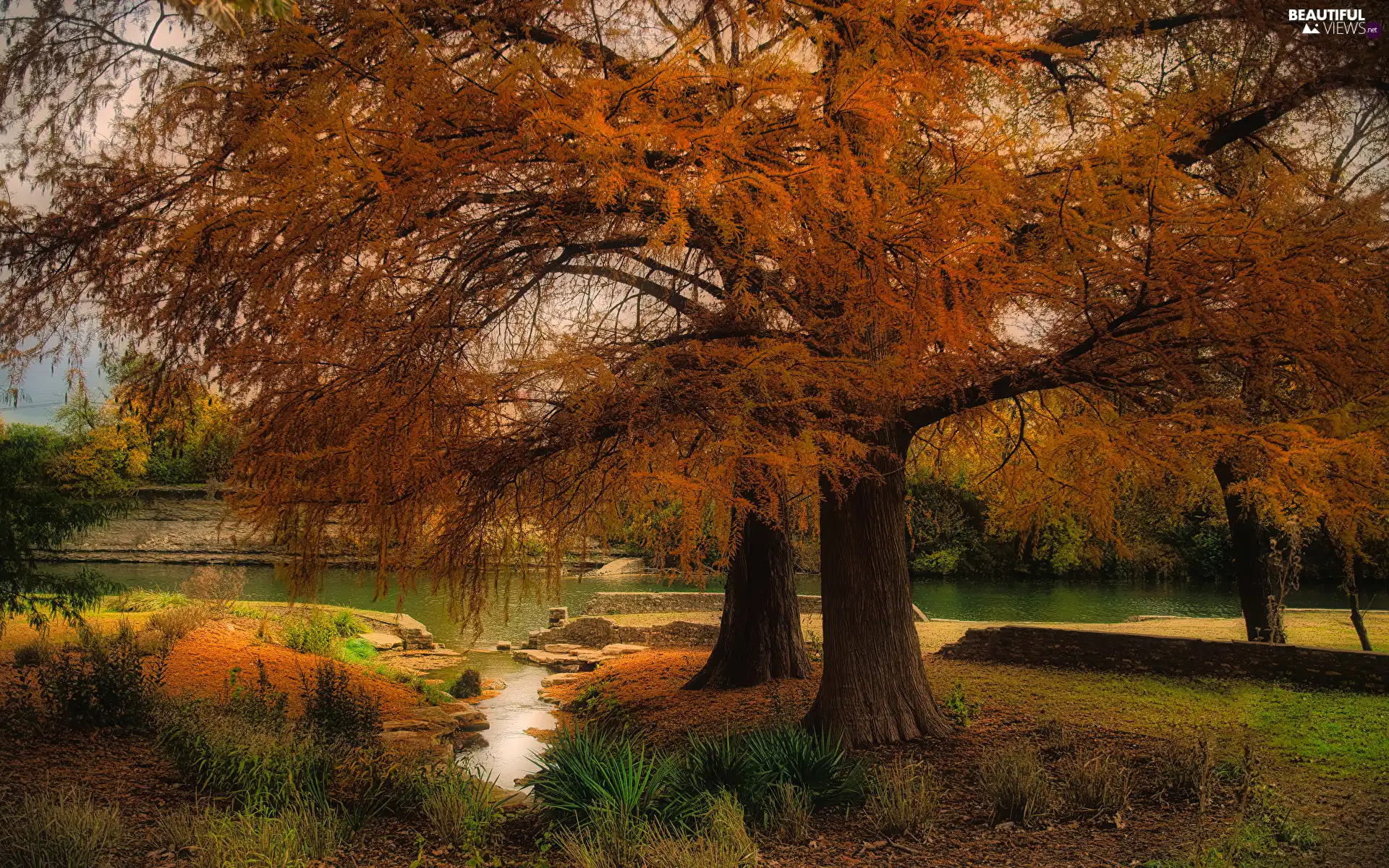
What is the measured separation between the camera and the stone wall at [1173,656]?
9.98 meters

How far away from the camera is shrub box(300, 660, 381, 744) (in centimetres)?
810

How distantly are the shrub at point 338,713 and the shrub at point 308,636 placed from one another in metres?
4.73

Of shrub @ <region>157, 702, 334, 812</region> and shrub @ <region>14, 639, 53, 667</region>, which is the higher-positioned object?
shrub @ <region>14, 639, 53, 667</region>

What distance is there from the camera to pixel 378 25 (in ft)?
17.5

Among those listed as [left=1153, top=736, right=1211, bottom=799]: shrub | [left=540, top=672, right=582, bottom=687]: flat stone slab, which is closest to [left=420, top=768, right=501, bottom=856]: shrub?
[left=1153, top=736, right=1211, bottom=799]: shrub

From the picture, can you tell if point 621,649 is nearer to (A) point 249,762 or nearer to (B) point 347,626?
(B) point 347,626

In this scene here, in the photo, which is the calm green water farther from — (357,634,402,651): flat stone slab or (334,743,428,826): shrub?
Answer: (334,743,428,826): shrub

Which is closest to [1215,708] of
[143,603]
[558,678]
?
[558,678]

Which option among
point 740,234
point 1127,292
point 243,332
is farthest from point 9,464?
point 1127,292

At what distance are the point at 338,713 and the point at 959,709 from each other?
6052 mm

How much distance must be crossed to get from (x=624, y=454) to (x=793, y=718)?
4139 millimetres

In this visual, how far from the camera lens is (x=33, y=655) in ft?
29.4

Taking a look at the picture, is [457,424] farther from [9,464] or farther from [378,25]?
[9,464]

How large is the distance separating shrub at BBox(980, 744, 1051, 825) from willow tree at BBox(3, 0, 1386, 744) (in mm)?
1726
